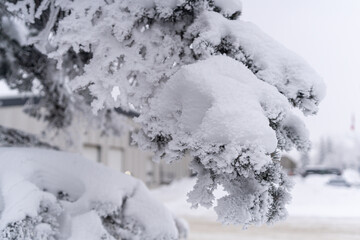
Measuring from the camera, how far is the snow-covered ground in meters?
9.28

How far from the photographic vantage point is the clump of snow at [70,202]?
2.56 m

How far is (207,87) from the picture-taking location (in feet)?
6.97

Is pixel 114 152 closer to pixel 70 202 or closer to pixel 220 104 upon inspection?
pixel 70 202

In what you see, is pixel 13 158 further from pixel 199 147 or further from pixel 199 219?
pixel 199 219

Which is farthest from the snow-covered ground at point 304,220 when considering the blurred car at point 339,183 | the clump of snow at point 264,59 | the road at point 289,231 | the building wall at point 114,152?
the blurred car at point 339,183

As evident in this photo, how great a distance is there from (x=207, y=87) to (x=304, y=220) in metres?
11.1

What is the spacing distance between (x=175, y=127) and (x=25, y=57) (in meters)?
3.22

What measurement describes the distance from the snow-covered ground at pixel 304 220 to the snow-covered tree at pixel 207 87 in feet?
1.13

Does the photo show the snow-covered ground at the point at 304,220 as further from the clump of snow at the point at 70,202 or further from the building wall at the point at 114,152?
the building wall at the point at 114,152

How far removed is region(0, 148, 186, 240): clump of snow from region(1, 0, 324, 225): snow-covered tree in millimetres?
819

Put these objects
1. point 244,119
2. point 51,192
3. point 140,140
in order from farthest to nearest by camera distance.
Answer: point 51,192 → point 140,140 → point 244,119

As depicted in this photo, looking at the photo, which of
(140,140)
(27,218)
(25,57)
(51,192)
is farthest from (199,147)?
(25,57)

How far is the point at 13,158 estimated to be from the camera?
310 cm

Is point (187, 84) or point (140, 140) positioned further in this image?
point (140, 140)
